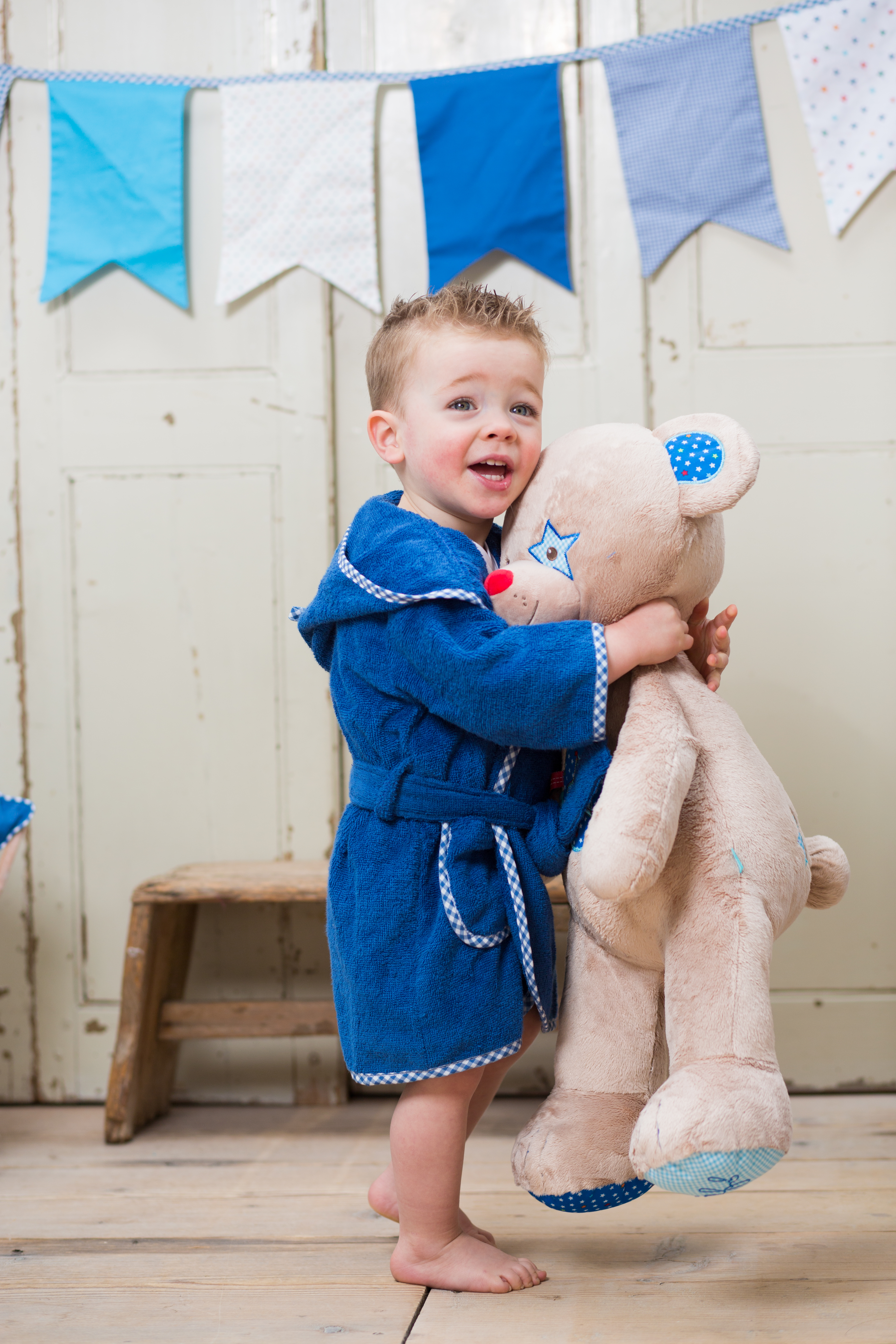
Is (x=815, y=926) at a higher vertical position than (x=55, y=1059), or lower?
higher

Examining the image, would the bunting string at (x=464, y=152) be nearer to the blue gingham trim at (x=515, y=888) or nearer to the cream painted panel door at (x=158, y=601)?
the cream painted panel door at (x=158, y=601)

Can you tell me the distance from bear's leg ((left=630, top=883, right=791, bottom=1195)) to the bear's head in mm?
301

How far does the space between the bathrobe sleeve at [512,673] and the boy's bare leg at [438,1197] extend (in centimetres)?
37

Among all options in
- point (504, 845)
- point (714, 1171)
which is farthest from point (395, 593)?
point (714, 1171)

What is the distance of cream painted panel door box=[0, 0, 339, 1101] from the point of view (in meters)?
1.91

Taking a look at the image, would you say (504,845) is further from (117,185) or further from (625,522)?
(117,185)

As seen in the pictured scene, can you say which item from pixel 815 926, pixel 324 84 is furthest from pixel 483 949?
pixel 324 84

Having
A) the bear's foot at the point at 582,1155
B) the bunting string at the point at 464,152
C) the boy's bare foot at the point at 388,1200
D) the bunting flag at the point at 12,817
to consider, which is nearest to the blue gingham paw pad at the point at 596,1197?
the bear's foot at the point at 582,1155

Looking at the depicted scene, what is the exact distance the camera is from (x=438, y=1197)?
44.6 inches

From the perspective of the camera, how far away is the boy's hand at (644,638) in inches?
41.1

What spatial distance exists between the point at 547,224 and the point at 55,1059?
5.54 feet

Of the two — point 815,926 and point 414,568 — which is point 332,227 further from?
point 815,926

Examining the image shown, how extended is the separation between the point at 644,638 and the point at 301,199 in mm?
1219

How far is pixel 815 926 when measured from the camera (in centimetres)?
190
